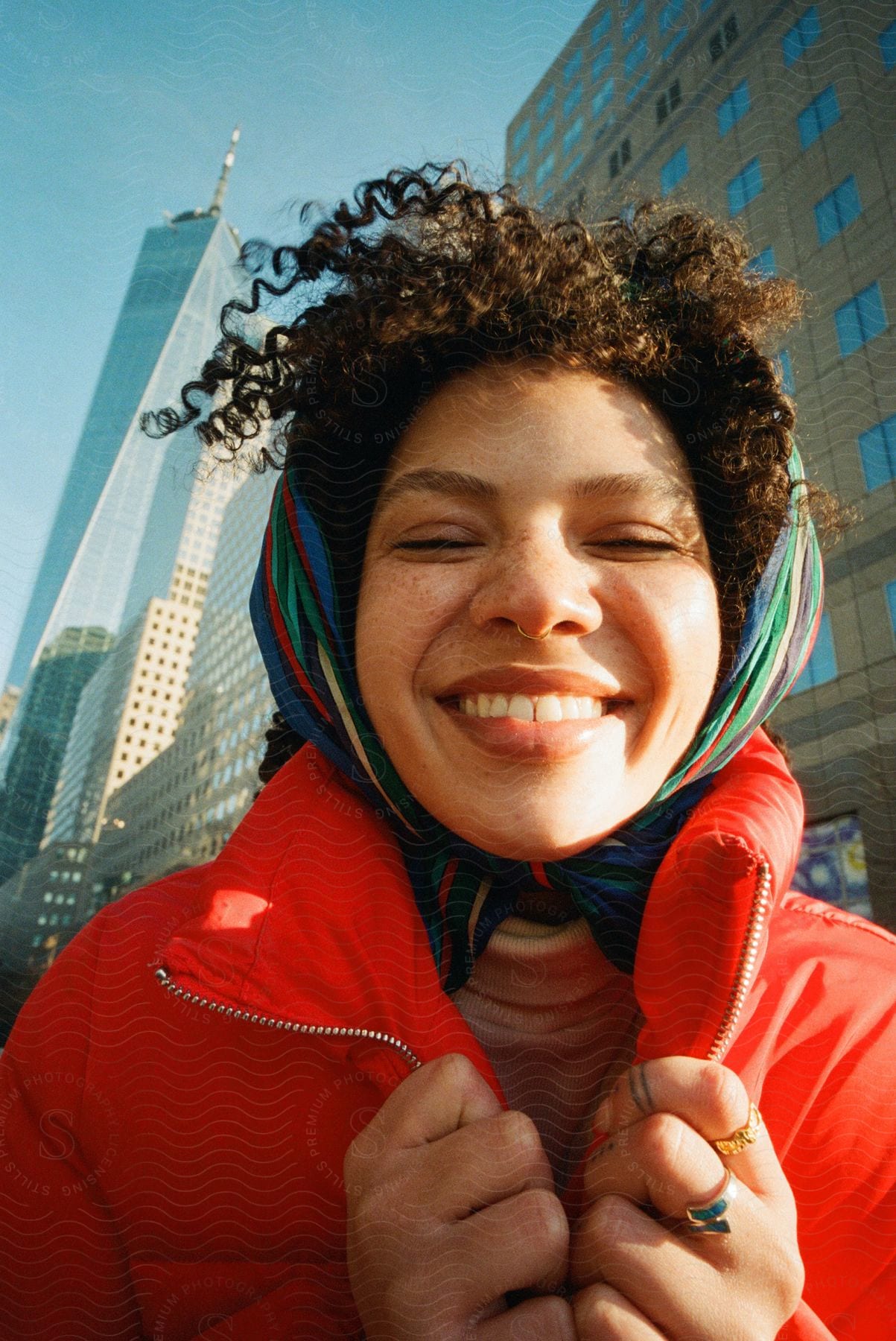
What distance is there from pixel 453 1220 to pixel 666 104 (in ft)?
11.6

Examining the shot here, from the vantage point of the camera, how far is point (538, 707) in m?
0.50

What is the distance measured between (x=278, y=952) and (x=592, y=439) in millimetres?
413

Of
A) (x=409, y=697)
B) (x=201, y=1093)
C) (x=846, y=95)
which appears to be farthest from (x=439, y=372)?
(x=846, y=95)

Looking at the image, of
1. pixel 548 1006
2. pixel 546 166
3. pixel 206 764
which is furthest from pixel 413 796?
pixel 546 166

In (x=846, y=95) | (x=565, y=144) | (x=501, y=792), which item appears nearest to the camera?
(x=501, y=792)

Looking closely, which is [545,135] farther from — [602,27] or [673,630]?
[673,630]

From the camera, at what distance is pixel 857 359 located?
2643mm

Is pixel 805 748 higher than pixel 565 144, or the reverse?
pixel 565 144

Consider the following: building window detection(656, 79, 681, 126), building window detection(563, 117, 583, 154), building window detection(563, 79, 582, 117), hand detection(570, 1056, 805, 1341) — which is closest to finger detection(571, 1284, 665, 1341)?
hand detection(570, 1056, 805, 1341)

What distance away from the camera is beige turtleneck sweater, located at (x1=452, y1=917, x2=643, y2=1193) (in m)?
0.58

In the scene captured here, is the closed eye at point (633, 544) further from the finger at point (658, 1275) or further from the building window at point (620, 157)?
the building window at point (620, 157)

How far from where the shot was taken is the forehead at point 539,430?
0.52 m

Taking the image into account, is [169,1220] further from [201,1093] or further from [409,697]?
[409,697]

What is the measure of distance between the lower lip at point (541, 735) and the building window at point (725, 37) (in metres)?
3.29
